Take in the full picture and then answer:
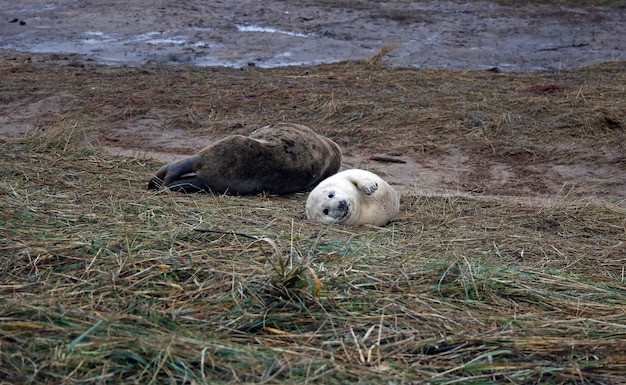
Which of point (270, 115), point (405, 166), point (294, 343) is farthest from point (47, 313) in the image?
point (270, 115)

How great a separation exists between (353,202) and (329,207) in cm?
19

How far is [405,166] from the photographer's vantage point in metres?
8.52

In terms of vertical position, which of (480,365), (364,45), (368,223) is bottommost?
(364,45)

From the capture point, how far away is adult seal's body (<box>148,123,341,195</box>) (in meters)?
6.89

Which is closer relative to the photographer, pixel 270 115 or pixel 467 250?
pixel 467 250

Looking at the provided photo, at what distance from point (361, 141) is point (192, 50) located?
6190 millimetres

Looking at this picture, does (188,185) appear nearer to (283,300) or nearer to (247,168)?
(247,168)

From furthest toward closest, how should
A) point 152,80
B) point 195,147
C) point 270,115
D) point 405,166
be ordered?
point 152,80, point 270,115, point 195,147, point 405,166

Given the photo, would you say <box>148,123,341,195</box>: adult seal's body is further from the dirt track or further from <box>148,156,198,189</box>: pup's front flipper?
the dirt track

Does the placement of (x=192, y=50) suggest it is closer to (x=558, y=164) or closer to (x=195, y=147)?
(x=195, y=147)

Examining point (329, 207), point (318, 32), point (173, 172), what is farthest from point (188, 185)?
point (318, 32)

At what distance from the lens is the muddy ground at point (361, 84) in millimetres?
8750

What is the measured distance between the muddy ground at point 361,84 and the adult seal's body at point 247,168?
3.36 feet

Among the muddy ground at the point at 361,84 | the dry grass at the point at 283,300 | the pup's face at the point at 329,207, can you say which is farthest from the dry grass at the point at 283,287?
the muddy ground at the point at 361,84
